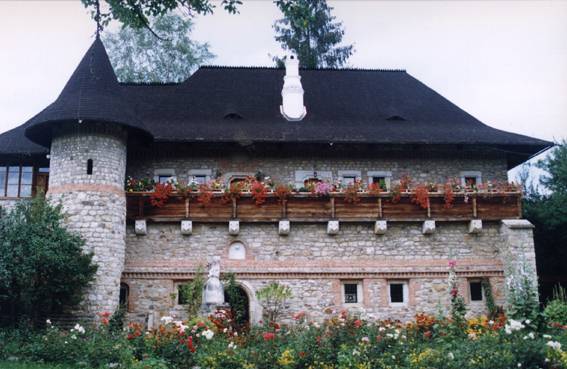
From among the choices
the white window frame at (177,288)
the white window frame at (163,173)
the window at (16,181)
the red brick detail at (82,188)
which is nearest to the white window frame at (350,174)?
the white window frame at (163,173)

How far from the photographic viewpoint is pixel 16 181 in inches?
765

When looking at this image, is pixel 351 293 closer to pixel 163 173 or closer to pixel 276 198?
pixel 276 198

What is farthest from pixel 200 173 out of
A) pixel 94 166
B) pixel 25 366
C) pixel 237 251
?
pixel 25 366

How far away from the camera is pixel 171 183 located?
61.2 feet

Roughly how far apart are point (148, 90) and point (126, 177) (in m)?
3.70

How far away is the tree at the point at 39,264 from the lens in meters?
15.2

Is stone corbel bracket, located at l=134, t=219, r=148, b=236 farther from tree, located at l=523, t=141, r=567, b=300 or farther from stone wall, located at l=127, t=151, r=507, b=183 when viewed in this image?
tree, located at l=523, t=141, r=567, b=300

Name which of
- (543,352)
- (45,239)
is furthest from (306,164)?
(543,352)

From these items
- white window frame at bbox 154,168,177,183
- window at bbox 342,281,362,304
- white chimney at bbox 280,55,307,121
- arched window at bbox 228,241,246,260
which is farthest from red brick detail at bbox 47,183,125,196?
window at bbox 342,281,362,304

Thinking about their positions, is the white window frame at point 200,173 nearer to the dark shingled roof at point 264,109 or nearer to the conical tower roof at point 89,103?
the dark shingled roof at point 264,109

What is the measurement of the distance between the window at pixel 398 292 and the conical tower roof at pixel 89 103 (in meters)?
7.84

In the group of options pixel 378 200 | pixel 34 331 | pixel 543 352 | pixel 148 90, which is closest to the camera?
pixel 543 352

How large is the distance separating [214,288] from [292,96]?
7.15 meters

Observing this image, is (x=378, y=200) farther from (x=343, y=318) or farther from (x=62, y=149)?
(x=62, y=149)
